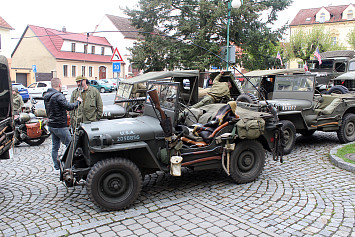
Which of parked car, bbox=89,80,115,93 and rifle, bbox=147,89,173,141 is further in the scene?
parked car, bbox=89,80,115,93

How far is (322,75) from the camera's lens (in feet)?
60.4

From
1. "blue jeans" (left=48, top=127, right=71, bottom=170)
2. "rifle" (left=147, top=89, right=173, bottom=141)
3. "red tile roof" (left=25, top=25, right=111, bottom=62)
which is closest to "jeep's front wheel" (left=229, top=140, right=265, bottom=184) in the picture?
"rifle" (left=147, top=89, right=173, bottom=141)

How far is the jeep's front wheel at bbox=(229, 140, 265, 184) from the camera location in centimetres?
569

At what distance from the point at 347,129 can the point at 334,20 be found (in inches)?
2083

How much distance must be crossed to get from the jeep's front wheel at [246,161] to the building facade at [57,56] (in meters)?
37.3

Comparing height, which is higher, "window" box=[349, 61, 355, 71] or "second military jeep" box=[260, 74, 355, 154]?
"window" box=[349, 61, 355, 71]

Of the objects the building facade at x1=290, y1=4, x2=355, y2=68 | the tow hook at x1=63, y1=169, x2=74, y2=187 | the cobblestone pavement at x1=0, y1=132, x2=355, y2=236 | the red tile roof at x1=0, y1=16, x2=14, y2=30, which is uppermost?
the building facade at x1=290, y1=4, x2=355, y2=68

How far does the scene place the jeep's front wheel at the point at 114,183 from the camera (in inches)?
179

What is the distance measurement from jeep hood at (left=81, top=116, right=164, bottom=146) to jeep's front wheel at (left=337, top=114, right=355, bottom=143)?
19.2 ft

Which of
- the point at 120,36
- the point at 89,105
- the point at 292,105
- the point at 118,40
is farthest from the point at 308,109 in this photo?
the point at 118,40

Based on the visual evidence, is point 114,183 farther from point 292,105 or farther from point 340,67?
point 340,67

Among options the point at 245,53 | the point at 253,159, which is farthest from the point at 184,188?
the point at 245,53

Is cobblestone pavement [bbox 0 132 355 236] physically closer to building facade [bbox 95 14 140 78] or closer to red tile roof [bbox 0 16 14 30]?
red tile roof [bbox 0 16 14 30]

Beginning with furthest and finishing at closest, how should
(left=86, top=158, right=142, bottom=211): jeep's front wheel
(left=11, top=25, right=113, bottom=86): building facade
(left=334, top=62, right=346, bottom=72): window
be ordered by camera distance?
(left=11, top=25, right=113, bottom=86): building facade < (left=334, top=62, right=346, bottom=72): window < (left=86, top=158, right=142, bottom=211): jeep's front wheel
